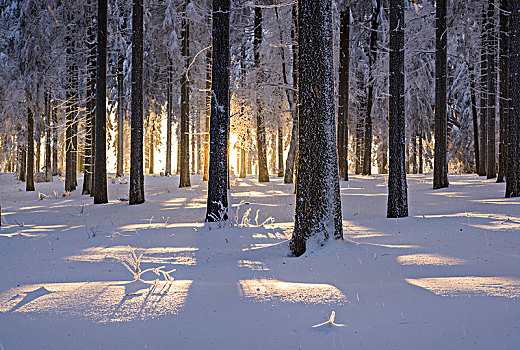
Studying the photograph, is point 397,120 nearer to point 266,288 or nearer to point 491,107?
point 266,288

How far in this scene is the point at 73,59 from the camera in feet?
61.3

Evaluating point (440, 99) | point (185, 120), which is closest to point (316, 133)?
point (440, 99)

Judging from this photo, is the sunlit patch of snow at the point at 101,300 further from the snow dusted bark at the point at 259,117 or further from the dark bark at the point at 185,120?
the snow dusted bark at the point at 259,117

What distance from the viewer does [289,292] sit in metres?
4.22

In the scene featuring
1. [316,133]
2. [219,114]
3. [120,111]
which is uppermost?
[120,111]

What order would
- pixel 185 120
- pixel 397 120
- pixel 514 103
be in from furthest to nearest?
pixel 185 120
pixel 514 103
pixel 397 120

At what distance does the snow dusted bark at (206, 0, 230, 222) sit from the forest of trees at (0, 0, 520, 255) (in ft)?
0.09

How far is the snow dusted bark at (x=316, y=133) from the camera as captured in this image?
5.99 meters

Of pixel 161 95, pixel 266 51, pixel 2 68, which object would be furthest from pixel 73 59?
pixel 161 95

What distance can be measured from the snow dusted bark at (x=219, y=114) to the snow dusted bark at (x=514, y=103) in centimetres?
736

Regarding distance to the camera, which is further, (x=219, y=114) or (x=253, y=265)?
(x=219, y=114)

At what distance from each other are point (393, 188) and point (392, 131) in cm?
126

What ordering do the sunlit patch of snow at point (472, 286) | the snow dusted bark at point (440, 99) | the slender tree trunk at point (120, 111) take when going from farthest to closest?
the slender tree trunk at point (120, 111) → the snow dusted bark at point (440, 99) → the sunlit patch of snow at point (472, 286)

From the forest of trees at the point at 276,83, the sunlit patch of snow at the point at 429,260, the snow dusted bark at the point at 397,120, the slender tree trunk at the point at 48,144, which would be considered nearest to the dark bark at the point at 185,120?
the forest of trees at the point at 276,83
